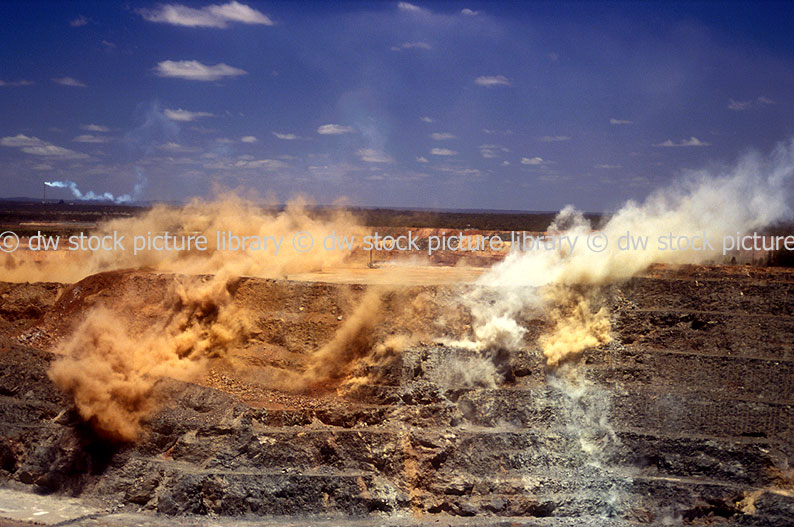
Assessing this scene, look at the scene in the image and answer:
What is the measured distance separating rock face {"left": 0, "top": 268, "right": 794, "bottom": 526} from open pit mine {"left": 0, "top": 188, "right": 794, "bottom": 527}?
6 centimetres

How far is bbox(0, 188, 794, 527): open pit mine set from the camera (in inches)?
813

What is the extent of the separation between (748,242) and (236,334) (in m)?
25.8


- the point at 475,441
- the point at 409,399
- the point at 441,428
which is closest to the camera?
the point at 475,441

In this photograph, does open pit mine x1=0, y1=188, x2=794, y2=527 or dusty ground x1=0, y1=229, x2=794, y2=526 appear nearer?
dusty ground x1=0, y1=229, x2=794, y2=526

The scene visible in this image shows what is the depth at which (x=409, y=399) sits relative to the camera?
23109 mm

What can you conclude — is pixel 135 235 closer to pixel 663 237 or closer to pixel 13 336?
pixel 13 336

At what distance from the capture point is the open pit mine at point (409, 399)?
20656mm

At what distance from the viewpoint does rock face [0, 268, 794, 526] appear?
20.6 meters

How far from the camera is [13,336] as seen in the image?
92.2 feet

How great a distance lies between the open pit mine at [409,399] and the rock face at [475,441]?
6 centimetres

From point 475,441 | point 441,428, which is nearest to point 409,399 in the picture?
point 441,428

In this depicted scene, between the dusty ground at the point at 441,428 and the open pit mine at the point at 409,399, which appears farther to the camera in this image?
the open pit mine at the point at 409,399

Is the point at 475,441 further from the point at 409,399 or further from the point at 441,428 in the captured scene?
the point at 409,399

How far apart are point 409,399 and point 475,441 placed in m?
2.39
